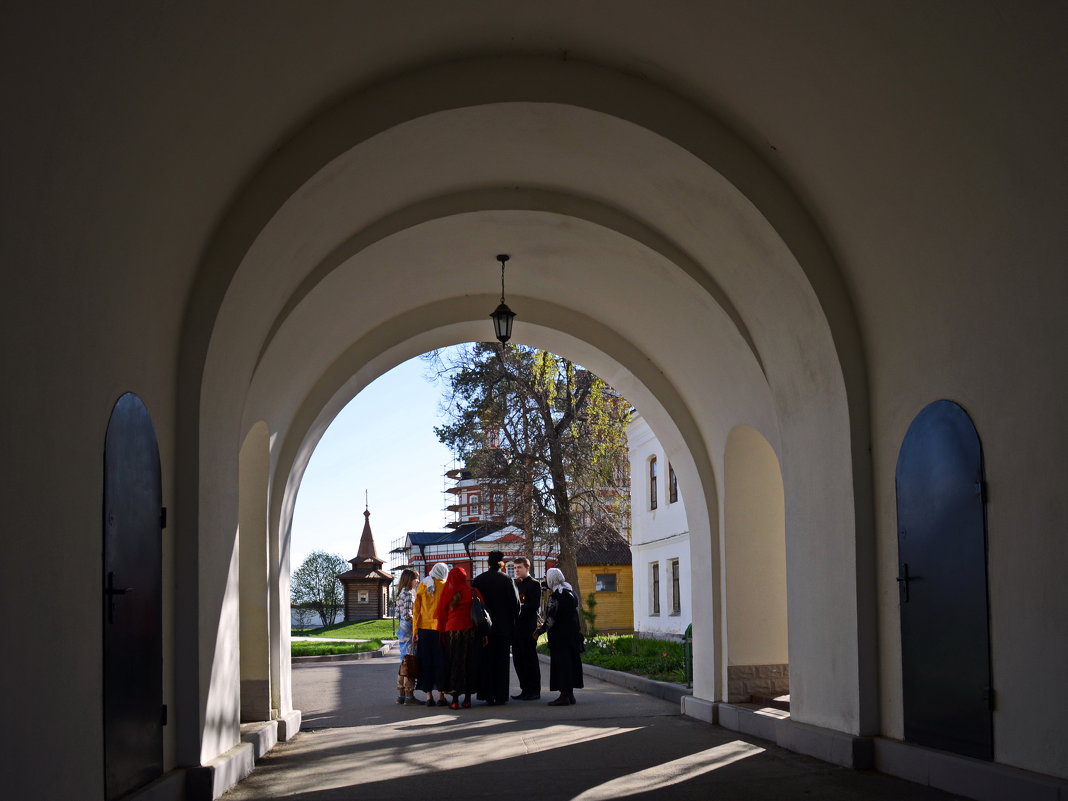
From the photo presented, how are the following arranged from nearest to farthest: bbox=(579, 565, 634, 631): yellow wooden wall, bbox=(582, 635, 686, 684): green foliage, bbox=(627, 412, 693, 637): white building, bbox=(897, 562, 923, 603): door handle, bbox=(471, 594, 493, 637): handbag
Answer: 1. bbox=(897, 562, 923, 603): door handle
2. bbox=(471, 594, 493, 637): handbag
3. bbox=(582, 635, 686, 684): green foliage
4. bbox=(627, 412, 693, 637): white building
5. bbox=(579, 565, 634, 631): yellow wooden wall

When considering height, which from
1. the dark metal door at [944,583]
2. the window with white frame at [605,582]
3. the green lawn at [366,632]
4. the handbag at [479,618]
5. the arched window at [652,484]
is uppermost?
the arched window at [652,484]

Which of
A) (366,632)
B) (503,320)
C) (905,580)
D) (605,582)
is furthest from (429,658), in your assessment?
→ (366,632)

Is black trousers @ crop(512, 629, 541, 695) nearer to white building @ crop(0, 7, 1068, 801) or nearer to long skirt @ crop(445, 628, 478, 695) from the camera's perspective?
long skirt @ crop(445, 628, 478, 695)

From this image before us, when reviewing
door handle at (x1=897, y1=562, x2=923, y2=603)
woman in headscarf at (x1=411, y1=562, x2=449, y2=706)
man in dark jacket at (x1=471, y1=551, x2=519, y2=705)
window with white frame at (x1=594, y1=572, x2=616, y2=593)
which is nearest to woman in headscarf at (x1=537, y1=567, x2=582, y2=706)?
man in dark jacket at (x1=471, y1=551, x2=519, y2=705)

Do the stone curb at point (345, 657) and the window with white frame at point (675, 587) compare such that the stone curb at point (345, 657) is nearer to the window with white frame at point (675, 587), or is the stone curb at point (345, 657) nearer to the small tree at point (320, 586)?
the window with white frame at point (675, 587)

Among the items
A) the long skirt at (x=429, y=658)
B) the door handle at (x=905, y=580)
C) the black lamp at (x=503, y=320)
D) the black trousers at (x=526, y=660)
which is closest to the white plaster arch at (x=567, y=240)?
the door handle at (x=905, y=580)

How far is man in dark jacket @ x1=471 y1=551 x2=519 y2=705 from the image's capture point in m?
14.4

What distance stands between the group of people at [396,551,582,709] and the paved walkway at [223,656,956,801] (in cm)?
45

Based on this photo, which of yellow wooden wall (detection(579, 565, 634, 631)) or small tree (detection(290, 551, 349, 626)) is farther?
small tree (detection(290, 551, 349, 626))

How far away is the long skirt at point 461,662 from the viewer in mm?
14078

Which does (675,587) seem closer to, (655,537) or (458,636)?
(655,537)

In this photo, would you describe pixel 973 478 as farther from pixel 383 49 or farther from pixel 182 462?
pixel 182 462

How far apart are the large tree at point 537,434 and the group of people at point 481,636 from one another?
12.9 metres

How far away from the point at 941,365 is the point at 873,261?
3.30 ft
